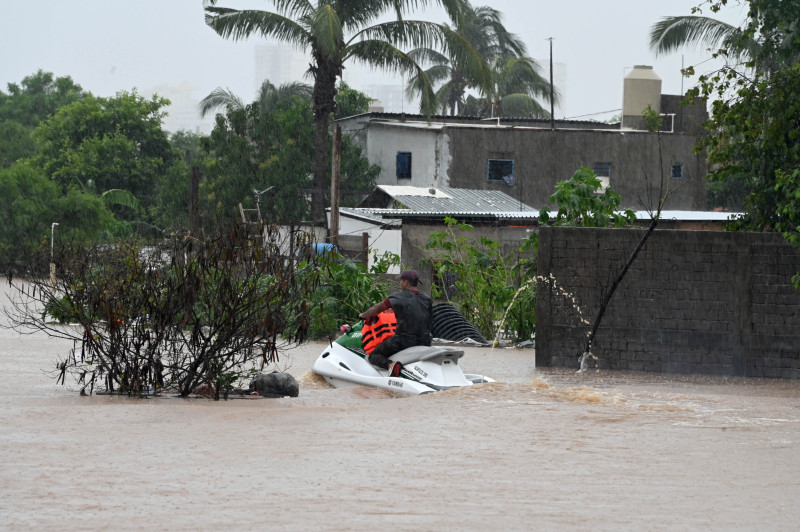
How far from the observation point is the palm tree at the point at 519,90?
61000 mm

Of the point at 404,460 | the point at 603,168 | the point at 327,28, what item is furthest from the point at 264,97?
the point at 404,460

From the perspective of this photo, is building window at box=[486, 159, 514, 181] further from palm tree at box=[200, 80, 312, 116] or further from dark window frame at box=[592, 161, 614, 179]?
palm tree at box=[200, 80, 312, 116]

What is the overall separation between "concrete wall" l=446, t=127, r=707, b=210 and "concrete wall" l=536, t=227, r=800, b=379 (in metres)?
28.5

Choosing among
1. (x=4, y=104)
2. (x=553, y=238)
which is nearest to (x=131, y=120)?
(x=4, y=104)

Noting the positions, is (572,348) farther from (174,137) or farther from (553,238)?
(174,137)

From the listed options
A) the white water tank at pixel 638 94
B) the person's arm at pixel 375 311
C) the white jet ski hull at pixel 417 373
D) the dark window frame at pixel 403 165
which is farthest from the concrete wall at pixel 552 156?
the person's arm at pixel 375 311

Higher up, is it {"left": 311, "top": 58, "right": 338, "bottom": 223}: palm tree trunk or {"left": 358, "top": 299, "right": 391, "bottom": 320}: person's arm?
{"left": 311, "top": 58, "right": 338, "bottom": 223}: palm tree trunk

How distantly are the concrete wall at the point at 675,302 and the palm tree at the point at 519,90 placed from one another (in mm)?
42863

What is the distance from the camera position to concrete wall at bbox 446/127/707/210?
46094 millimetres

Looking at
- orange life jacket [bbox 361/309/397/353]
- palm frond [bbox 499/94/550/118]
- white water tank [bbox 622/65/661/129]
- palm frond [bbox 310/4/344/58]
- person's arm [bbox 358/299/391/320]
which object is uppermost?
palm frond [bbox 499/94/550/118]

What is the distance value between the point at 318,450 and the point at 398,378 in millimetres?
3773

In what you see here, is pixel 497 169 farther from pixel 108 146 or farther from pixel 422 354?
pixel 422 354

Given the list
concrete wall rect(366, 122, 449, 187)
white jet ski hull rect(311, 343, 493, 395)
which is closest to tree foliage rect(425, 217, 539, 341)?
white jet ski hull rect(311, 343, 493, 395)

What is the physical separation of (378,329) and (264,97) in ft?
167
